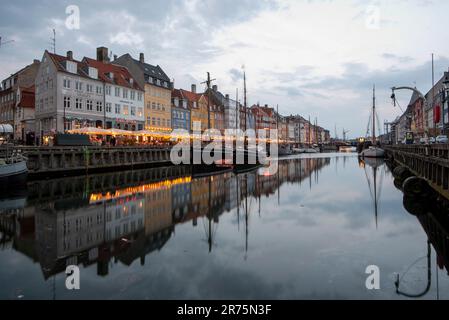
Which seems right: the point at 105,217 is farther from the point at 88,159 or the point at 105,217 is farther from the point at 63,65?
the point at 63,65

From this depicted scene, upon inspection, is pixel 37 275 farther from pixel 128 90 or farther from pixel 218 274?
pixel 128 90

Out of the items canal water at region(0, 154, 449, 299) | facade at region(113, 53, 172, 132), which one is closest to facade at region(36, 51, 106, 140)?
facade at region(113, 53, 172, 132)

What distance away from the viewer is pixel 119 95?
62.6m

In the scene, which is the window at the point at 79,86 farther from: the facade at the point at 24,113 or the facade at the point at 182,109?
the facade at the point at 182,109

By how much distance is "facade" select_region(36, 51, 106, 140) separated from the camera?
52.1 meters

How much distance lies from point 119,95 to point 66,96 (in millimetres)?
11033

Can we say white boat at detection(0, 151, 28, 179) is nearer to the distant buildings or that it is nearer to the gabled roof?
the distant buildings

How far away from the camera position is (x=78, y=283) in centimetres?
852

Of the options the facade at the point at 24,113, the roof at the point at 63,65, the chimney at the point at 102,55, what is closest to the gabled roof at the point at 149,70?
the chimney at the point at 102,55

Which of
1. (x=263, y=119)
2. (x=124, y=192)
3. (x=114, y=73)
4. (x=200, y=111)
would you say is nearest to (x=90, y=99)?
(x=114, y=73)

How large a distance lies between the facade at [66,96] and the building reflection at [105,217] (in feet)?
85.1

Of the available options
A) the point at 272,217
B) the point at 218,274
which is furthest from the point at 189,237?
the point at 272,217

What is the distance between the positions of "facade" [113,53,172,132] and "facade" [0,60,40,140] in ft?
52.3
